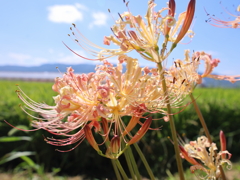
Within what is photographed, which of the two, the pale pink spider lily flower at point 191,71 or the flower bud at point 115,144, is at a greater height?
the pale pink spider lily flower at point 191,71

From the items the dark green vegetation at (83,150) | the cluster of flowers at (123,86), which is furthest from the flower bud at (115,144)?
the dark green vegetation at (83,150)

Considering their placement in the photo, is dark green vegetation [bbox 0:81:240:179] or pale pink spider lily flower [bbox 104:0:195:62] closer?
pale pink spider lily flower [bbox 104:0:195:62]

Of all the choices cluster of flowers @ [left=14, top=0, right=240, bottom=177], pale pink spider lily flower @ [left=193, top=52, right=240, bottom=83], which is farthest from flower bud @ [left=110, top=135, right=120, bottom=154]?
pale pink spider lily flower @ [left=193, top=52, right=240, bottom=83]

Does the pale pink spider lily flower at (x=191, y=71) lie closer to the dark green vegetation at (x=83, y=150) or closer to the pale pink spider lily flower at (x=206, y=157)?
the pale pink spider lily flower at (x=206, y=157)

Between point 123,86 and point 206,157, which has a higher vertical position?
point 123,86

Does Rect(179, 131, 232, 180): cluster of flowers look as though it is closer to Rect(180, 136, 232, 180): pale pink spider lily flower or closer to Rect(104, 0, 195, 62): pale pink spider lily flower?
Rect(180, 136, 232, 180): pale pink spider lily flower

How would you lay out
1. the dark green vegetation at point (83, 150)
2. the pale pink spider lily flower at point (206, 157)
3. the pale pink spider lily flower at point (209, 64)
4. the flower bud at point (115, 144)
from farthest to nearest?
the dark green vegetation at point (83, 150)
the pale pink spider lily flower at point (209, 64)
the pale pink spider lily flower at point (206, 157)
the flower bud at point (115, 144)

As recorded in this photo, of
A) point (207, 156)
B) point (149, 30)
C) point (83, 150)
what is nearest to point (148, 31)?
point (149, 30)

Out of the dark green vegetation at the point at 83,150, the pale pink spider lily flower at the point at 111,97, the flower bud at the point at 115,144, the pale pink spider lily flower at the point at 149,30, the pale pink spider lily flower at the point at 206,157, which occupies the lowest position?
the dark green vegetation at the point at 83,150

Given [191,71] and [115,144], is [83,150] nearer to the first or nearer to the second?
[191,71]

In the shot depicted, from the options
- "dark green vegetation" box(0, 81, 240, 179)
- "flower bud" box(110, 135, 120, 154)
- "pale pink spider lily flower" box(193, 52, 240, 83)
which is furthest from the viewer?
"dark green vegetation" box(0, 81, 240, 179)

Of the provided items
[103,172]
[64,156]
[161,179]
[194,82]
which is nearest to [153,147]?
[161,179]
